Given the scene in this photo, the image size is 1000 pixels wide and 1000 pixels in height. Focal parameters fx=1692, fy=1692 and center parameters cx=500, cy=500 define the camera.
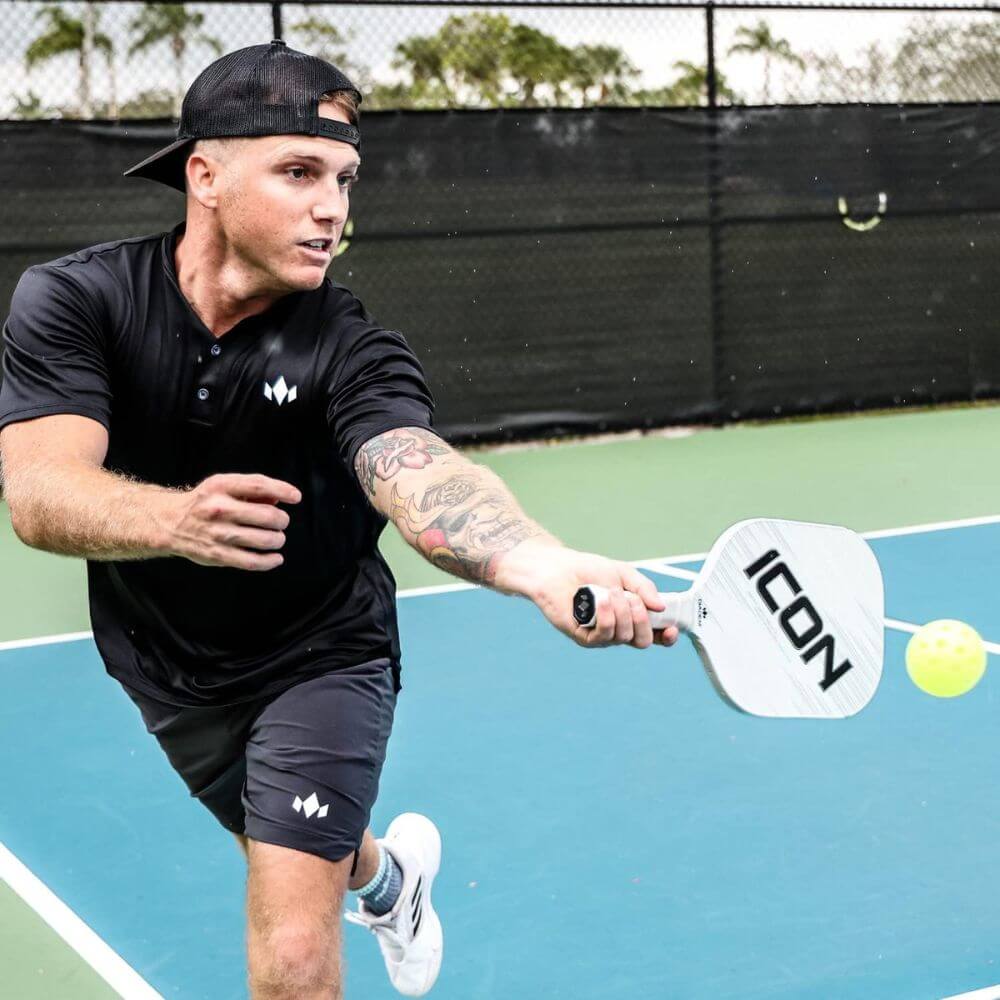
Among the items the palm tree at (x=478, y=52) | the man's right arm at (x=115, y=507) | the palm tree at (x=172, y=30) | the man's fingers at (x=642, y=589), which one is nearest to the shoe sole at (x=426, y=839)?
the man's right arm at (x=115, y=507)

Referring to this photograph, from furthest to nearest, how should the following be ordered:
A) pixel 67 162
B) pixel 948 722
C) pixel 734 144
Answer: pixel 734 144 < pixel 67 162 < pixel 948 722

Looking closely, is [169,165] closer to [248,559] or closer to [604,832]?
[248,559]

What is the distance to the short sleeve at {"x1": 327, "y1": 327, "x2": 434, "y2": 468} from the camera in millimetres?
2912

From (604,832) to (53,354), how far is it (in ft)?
6.95

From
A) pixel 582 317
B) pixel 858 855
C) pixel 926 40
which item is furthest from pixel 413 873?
pixel 926 40

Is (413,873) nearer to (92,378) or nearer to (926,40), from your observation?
(92,378)

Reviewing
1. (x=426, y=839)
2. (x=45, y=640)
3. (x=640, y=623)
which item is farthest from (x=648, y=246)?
(x=640, y=623)

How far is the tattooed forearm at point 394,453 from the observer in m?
2.78

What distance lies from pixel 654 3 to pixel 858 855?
826 centimetres

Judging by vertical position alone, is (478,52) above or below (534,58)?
above

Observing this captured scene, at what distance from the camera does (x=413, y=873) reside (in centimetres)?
368

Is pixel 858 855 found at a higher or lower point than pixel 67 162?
lower

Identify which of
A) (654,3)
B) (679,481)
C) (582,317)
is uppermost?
(654,3)

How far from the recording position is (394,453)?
2.80 metres
